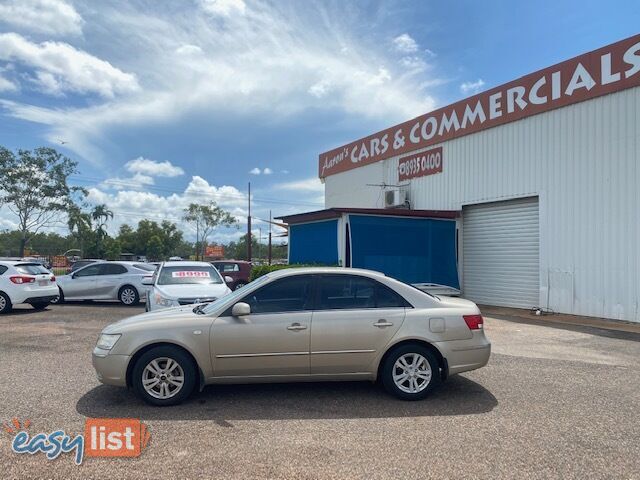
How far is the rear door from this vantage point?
17.6 ft

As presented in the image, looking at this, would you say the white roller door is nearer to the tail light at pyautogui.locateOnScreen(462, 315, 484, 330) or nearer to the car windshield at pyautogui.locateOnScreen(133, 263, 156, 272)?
the tail light at pyautogui.locateOnScreen(462, 315, 484, 330)

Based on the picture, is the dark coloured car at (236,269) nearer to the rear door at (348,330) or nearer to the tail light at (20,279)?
the tail light at (20,279)

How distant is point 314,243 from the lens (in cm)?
1784

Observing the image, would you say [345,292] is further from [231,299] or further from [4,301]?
[4,301]

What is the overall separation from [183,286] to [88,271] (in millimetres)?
7036

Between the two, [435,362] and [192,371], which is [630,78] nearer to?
[435,362]

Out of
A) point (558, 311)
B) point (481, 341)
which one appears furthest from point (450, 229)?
point (481, 341)

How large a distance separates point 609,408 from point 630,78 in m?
10.3

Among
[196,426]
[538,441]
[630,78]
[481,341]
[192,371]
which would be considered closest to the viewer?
[538,441]

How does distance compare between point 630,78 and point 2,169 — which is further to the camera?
point 2,169

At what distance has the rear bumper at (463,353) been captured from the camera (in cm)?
550

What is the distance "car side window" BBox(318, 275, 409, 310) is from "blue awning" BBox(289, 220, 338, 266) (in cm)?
1054

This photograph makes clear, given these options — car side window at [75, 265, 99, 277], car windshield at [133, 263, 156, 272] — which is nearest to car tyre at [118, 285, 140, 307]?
car windshield at [133, 263, 156, 272]

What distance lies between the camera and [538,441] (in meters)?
4.29
